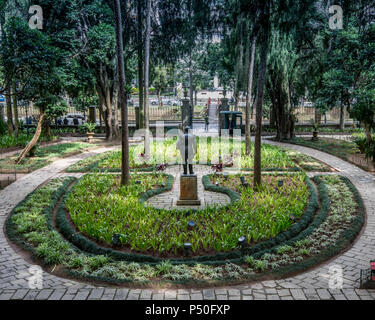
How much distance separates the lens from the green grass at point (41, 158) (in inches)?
516

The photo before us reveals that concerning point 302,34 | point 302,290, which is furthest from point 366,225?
point 302,34

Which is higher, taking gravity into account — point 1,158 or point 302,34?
point 302,34

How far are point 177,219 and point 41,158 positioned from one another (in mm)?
9448

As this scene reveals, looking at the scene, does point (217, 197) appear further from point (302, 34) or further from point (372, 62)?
point (302, 34)

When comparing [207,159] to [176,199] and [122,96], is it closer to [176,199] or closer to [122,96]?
[176,199]

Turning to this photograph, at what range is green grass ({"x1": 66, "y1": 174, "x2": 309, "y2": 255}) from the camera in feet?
21.0

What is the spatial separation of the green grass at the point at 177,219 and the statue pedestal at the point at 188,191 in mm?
930

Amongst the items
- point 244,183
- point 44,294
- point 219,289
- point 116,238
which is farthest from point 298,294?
point 244,183

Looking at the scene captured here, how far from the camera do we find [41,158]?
14797 millimetres

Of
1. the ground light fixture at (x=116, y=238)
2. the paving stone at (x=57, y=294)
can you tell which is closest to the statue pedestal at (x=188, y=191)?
the ground light fixture at (x=116, y=238)

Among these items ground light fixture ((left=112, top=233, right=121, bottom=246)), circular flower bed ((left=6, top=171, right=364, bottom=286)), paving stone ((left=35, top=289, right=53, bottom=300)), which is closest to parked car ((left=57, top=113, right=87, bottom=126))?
circular flower bed ((left=6, top=171, right=364, bottom=286))

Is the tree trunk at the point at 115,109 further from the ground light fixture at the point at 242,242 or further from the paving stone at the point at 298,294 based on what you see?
the paving stone at the point at 298,294

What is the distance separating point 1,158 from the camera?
48.5ft

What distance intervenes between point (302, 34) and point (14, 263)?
16.6 m
